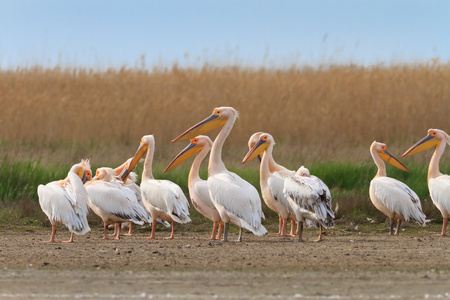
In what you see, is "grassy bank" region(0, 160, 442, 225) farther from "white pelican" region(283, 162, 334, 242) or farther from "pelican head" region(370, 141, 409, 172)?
"white pelican" region(283, 162, 334, 242)

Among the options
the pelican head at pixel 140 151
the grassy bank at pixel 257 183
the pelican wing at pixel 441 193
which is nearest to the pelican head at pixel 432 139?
the grassy bank at pixel 257 183

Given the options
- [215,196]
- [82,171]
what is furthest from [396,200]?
[82,171]

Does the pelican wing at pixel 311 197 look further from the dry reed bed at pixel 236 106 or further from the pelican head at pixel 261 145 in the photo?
the dry reed bed at pixel 236 106

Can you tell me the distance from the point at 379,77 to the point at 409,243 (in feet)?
37.0

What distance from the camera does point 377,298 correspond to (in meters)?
5.27

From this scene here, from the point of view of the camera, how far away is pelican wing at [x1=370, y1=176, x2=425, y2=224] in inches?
410

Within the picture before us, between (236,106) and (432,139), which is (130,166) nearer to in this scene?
(432,139)

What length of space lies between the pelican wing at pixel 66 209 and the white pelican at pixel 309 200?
7.58ft

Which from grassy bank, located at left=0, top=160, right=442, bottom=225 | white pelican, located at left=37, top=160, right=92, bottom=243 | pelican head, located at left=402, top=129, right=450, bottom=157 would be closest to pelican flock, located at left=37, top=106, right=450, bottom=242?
white pelican, located at left=37, top=160, right=92, bottom=243

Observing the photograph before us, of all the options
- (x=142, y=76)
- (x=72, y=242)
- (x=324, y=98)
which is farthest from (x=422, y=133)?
(x=72, y=242)

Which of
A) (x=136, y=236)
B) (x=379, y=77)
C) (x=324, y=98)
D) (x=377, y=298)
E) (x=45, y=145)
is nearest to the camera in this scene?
(x=377, y=298)

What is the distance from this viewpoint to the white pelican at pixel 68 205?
9.08 m

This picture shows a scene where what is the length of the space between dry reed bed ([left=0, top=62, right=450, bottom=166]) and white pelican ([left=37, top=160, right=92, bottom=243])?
575 cm

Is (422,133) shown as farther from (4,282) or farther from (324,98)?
(4,282)
